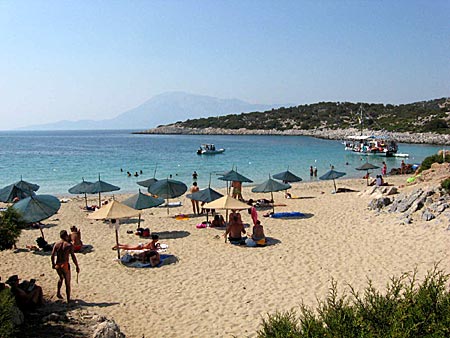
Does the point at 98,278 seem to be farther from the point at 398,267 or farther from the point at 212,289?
the point at 398,267

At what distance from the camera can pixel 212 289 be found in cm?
886

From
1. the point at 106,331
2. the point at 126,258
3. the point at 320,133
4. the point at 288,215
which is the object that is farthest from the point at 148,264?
the point at 320,133

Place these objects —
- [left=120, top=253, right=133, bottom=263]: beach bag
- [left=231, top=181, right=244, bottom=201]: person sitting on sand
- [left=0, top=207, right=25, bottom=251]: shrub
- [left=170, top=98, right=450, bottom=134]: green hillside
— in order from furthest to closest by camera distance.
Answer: [left=170, top=98, right=450, bottom=134]: green hillside < [left=231, top=181, right=244, bottom=201]: person sitting on sand < [left=120, top=253, right=133, bottom=263]: beach bag < [left=0, top=207, right=25, bottom=251]: shrub

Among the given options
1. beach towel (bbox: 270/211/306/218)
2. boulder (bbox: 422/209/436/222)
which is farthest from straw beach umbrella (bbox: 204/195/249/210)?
boulder (bbox: 422/209/436/222)

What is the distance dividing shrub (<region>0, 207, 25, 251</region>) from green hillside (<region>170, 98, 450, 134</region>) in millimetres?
81605

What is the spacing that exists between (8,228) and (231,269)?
5.44 m

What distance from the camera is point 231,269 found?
33.2 feet

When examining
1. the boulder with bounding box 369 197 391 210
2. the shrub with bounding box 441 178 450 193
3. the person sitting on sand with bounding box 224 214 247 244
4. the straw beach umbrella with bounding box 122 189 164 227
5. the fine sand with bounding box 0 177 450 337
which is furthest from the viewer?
the boulder with bounding box 369 197 391 210

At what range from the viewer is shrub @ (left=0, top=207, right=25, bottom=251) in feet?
20.8

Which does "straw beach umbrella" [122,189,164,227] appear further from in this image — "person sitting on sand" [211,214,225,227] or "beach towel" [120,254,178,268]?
"beach towel" [120,254,178,268]

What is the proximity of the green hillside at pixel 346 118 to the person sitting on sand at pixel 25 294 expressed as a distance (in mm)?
80973

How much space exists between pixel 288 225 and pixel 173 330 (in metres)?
8.38

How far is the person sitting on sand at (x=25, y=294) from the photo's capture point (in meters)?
7.30

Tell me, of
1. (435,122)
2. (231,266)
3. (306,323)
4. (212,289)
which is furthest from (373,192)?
(435,122)
